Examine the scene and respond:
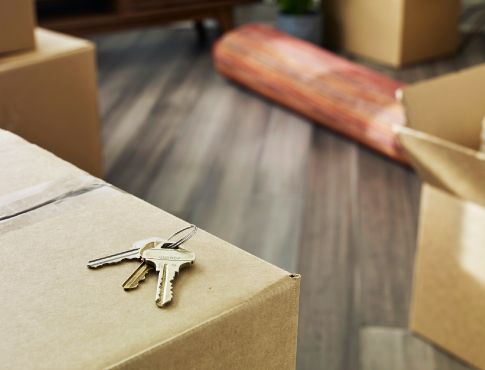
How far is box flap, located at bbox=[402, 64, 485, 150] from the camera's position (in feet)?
3.65

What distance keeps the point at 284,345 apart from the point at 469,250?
2.24 feet

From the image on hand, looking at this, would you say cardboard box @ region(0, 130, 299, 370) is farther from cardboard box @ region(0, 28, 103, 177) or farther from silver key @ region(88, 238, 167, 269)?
cardboard box @ region(0, 28, 103, 177)

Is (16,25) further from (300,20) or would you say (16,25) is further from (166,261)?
(300,20)

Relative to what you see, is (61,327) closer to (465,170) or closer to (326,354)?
(465,170)

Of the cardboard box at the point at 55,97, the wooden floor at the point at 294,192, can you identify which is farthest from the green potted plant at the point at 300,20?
the cardboard box at the point at 55,97

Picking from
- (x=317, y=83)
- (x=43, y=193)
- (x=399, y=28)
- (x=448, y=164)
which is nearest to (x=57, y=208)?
(x=43, y=193)

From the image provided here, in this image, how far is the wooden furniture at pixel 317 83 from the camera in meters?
2.02

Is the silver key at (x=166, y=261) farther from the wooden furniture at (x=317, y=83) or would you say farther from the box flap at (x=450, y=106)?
the wooden furniture at (x=317, y=83)

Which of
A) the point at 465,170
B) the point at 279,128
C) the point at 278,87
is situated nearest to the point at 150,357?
the point at 465,170

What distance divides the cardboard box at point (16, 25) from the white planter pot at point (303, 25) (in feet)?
6.74

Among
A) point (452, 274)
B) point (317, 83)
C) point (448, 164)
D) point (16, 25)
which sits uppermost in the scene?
point (16, 25)

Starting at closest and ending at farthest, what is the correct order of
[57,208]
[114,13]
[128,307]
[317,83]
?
1. [128,307]
2. [57,208]
3. [317,83]
4. [114,13]

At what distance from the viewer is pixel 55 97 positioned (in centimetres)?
134

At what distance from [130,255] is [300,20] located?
2.86 metres
